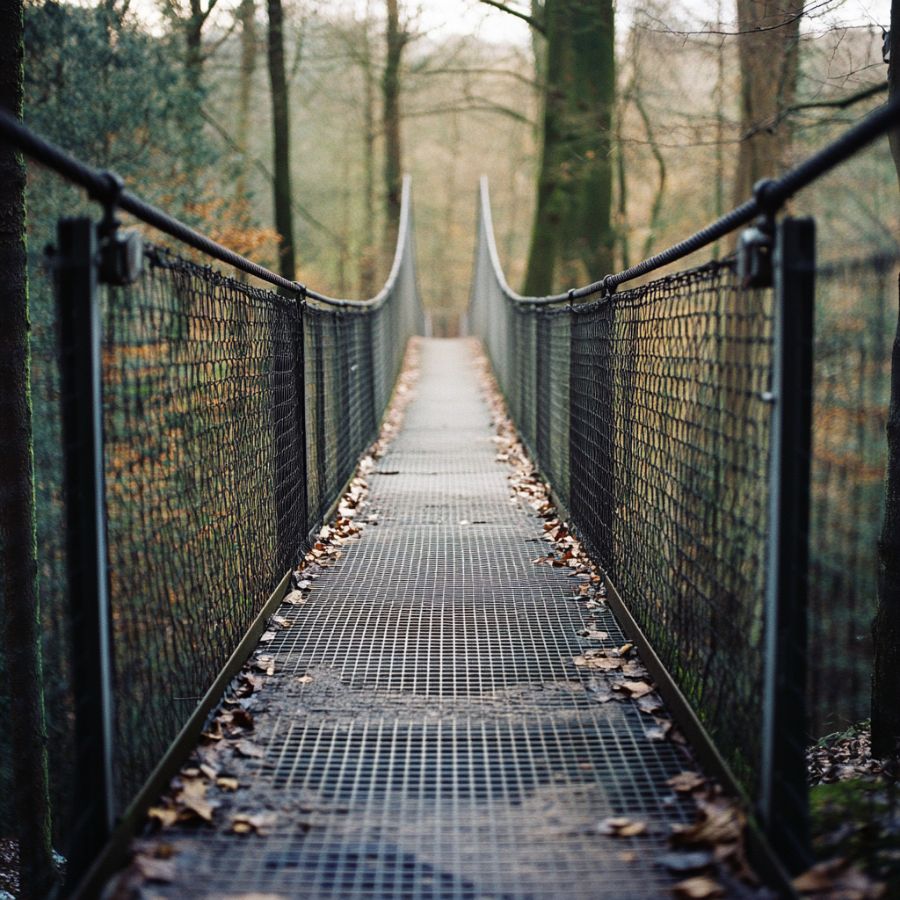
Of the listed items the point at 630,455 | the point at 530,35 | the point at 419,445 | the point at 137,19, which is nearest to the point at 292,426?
the point at 630,455

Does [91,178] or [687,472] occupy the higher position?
[91,178]

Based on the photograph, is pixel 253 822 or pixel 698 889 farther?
pixel 253 822

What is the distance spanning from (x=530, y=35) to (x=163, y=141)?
26.5 ft

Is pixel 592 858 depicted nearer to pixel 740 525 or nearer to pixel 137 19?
pixel 740 525

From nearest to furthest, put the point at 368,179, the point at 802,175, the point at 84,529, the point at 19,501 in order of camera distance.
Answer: the point at 802,175
the point at 84,529
the point at 19,501
the point at 368,179

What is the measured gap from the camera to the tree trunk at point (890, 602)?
4.00 metres

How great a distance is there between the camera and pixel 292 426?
4836 mm

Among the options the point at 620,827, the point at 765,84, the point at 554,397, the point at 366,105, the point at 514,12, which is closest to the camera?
the point at 620,827

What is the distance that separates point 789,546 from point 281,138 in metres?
14.0

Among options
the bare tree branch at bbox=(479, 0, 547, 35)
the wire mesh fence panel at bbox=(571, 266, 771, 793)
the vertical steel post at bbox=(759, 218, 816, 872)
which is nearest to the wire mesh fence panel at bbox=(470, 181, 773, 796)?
the wire mesh fence panel at bbox=(571, 266, 771, 793)

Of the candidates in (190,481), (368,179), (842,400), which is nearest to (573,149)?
(190,481)

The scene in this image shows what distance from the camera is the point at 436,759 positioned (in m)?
2.79

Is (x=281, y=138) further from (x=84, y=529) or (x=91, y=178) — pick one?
(x=84, y=529)

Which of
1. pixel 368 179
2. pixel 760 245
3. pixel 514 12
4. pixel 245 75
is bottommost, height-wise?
pixel 760 245
